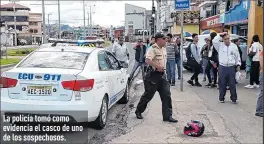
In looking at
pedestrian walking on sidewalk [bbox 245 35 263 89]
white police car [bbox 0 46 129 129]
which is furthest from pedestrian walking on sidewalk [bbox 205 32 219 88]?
white police car [bbox 0 46 129 129]

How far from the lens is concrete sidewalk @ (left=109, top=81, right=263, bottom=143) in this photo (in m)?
6.31

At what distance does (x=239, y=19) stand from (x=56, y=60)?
19.7 metres

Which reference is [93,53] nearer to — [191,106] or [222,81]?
[191,106]

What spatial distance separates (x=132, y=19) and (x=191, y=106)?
251ft

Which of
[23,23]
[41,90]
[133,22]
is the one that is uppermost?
[23,23]

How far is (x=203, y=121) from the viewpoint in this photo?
7.57m

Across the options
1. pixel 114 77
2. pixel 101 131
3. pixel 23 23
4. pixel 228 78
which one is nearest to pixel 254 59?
pixel 228 78

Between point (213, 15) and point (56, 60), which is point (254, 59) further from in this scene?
point (213, 15)

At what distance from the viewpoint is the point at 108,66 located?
8.01 meters

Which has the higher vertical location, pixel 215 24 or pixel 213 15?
pixel 213 15

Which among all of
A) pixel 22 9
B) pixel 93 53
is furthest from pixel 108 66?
pixel 22 9

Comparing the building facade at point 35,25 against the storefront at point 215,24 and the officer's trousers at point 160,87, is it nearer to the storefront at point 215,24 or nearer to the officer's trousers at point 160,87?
the storefront at point 215,24

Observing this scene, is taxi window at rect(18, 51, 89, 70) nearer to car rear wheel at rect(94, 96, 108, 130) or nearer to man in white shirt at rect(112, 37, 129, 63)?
car rear wheel at rect(94, 96, 108, 130)

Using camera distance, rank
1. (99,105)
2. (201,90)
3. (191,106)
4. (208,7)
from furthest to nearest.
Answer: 1. (208,7)
2. (201,90)
3. (191,106)
4. (99,105)
